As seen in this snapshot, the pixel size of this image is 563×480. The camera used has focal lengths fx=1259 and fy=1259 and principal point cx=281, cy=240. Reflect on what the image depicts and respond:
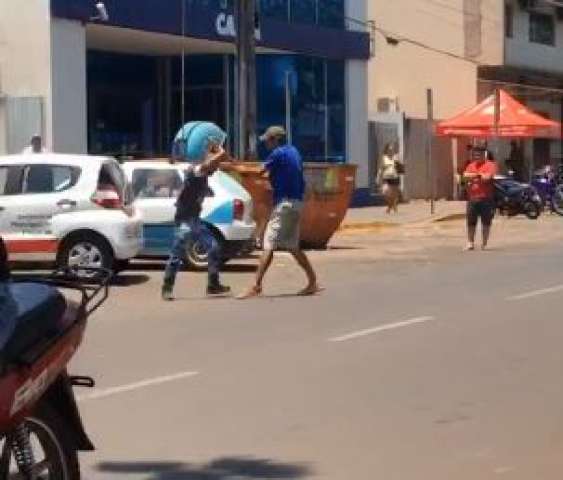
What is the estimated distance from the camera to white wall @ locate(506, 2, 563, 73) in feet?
141

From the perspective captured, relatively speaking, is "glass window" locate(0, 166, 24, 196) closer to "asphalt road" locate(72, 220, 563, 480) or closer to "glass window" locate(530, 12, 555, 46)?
"asphalt road" locate(72, 220, 563, 480)

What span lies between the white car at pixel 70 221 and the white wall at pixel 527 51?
2921 centimetres

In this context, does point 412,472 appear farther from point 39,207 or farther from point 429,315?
point 39,207

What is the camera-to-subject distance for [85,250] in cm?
1502

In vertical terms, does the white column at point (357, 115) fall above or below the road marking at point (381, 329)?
above

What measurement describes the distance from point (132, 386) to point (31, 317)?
13.2 feet

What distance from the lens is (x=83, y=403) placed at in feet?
26.1

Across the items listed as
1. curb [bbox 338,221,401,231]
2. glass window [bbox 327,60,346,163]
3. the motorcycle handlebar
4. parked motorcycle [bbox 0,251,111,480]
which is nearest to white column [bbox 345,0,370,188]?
glass window [bbox 327,60,346,163]

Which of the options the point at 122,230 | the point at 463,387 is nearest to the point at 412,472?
the point at 463,387

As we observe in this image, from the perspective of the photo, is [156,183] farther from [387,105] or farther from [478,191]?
[387,105]

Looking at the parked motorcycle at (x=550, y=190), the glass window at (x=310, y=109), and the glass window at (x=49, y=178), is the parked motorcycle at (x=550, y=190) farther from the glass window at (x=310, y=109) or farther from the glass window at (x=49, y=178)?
the glass window at (x=49, y=178)

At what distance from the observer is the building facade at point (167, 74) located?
23422 millimetres

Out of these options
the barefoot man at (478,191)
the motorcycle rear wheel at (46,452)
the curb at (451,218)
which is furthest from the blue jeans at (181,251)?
the curb at (451,218)

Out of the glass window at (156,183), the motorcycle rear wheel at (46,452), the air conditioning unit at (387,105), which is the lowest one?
the motorcycle rear wheel at (46,452)
